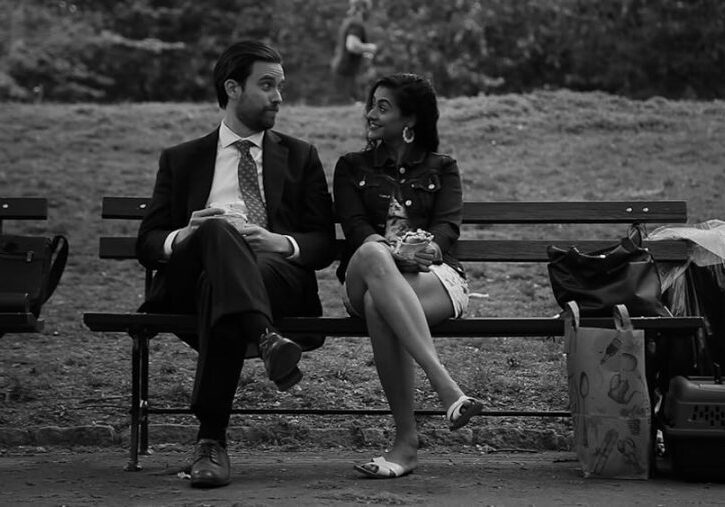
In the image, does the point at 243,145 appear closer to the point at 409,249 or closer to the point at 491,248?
the point at 409,249

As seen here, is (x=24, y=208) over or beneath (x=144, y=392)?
over

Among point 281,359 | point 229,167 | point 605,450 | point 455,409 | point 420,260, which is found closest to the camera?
point 281,359

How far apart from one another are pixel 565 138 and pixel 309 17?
500 inches

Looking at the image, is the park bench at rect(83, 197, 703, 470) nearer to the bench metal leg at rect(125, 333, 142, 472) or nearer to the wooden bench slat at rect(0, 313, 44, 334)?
the bench metal leg at rect(125, 333, 142, 472)

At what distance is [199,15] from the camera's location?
27.2 m

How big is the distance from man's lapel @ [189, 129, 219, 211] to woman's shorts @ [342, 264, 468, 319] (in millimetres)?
754

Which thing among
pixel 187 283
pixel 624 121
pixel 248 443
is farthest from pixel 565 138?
pixel 187 283

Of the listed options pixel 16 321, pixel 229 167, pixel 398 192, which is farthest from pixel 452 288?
pixel 16 321

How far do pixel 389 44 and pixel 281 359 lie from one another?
63.8 ft

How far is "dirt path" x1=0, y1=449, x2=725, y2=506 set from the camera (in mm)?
4934

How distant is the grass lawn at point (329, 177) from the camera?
705 centimetres

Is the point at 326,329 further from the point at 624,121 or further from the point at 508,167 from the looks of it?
the point at 624,121

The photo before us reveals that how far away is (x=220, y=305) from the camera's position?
5.12 m

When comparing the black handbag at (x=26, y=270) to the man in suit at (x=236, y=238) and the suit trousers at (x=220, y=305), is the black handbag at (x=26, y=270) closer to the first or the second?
the man in suit at (x=236, y=238)
